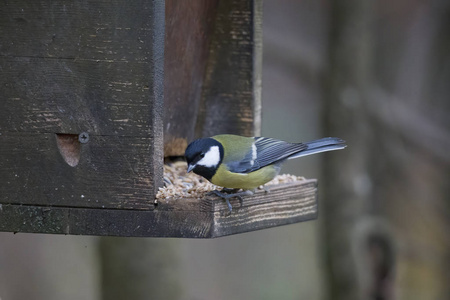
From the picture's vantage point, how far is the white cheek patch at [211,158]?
326cm

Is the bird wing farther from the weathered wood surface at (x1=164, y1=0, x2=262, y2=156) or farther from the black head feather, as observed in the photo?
the weathered wood surface at (x1=164, y1=0, x2=262, y2=156)

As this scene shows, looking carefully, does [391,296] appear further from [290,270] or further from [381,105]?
[290,270]

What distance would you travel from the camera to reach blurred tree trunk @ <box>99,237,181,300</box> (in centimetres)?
468

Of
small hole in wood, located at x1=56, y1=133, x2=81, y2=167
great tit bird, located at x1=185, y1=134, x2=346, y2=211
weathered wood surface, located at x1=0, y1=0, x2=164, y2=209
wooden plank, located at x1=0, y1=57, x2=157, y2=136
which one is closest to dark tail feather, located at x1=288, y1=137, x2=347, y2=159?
great tit bird, located at x1=185, y1=134, x2=346, y2=211

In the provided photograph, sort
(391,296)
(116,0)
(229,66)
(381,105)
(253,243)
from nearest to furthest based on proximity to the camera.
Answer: (116,0) → (229,66) → (391,296) → (381,105) → (253,243)

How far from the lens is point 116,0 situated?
2.95 metres

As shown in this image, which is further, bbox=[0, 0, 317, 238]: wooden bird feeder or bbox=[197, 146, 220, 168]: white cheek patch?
bbox=[197, 146, 220, 168]: white cheek patch

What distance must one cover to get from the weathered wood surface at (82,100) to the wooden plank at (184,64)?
570mm

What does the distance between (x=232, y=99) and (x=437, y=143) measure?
316 centimetres

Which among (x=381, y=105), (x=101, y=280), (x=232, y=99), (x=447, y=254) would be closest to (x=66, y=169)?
(x=232, y=99)

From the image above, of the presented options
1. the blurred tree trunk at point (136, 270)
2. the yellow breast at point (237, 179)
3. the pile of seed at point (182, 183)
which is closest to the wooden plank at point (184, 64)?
the pile of seed at point (182, 183)

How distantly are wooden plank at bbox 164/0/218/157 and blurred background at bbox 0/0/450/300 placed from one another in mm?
1082

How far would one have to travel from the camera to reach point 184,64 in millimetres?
3826

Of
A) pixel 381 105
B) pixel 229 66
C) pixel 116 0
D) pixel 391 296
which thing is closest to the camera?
pixel 116 0
